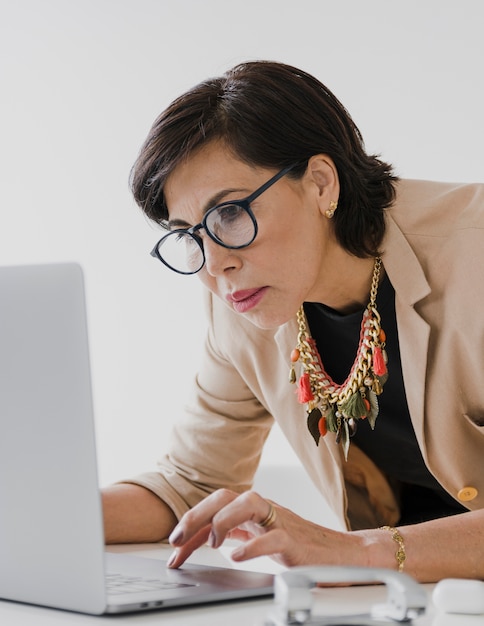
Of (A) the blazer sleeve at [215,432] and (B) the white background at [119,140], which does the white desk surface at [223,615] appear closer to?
(A) the blazer sleeve at [215,432]

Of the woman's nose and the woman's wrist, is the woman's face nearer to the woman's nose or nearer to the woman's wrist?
the woman's nose

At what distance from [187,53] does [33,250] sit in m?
0.97

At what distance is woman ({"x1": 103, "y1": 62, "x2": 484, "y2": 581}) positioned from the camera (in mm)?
1406

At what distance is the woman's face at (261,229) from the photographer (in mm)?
1397

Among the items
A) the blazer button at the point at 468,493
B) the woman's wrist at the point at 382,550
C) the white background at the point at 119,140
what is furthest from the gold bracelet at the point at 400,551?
the white background at the point at 119,140

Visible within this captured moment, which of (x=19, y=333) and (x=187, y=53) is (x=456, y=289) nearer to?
(x=19, y=333)

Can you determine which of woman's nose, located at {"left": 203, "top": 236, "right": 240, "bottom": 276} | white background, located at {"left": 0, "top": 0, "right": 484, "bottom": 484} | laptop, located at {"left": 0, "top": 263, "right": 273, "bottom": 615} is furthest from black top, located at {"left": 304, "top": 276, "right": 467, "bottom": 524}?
white background, located at {"left": 0, "top": 0, "right": 484, "bottom": 484}

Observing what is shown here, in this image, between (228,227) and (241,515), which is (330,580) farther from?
(228,227)

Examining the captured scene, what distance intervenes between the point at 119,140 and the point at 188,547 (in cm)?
265

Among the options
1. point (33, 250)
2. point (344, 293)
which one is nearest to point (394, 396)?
point (344, 293)

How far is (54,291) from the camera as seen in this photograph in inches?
32.6

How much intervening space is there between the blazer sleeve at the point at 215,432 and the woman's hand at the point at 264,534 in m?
0.54

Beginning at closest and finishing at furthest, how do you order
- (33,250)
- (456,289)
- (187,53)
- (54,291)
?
(54,291)
(456,289)
(187,53)
(33,250)

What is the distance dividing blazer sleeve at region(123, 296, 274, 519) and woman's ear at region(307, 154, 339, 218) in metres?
0.31
